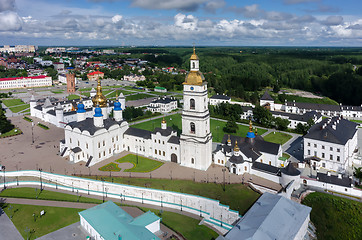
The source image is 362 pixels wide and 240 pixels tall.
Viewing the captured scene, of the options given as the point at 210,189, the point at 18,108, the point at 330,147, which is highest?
the point at 18,108

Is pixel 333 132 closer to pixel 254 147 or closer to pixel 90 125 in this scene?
pixel 254 147

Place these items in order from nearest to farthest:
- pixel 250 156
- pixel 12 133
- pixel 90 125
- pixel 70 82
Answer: pixel 250 156 < pixel 90 125 < pixel 12 133 < pixel 70 82

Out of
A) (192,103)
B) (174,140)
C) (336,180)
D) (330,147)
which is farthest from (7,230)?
(330,147)

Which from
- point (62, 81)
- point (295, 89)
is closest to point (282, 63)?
point (295, 89)

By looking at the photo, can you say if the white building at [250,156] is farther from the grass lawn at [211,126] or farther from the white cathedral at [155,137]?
the grass lawn at [211,126]

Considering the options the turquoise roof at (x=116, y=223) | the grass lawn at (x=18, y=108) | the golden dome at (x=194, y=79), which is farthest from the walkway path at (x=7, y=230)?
the grass lawn at (x=18, y=108)

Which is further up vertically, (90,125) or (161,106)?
(90,125)

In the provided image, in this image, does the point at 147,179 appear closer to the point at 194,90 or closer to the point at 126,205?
Result: the point at 126,205
